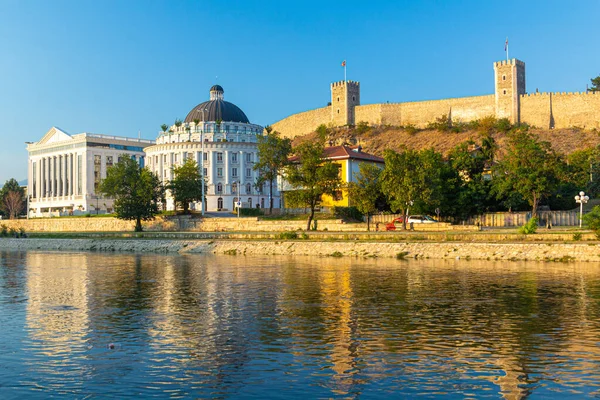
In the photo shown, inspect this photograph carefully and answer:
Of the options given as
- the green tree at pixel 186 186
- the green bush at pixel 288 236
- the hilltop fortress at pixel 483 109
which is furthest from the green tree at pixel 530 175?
the hilltop fortress at pixel 483 109

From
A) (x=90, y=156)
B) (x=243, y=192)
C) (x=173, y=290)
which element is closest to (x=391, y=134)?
(x=243, y=192)

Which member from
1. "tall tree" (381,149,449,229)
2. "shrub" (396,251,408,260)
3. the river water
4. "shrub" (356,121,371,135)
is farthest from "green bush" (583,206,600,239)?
"shrub" (356,121,371,135)

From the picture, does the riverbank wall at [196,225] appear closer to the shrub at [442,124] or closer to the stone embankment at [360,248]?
the stone embankment at [360,248]

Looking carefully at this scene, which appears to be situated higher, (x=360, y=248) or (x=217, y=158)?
(x=217, y=158)

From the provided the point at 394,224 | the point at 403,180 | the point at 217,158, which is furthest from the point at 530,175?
the point at 217,158

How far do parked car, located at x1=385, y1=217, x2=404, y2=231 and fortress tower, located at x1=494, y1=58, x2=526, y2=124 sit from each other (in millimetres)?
76104

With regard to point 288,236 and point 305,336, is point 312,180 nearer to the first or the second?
point 288,236

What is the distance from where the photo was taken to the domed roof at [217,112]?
12075 centimetres

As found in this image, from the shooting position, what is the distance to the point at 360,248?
1924 inches

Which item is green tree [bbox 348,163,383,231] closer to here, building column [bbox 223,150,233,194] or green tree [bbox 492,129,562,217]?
green tree [bbox 492,129,562,217]

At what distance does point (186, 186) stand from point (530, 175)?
44.7 meters

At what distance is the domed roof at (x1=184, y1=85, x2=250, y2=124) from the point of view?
120750 millimetres

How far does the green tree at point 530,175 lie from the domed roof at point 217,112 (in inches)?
2598

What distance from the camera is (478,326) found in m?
20.0
